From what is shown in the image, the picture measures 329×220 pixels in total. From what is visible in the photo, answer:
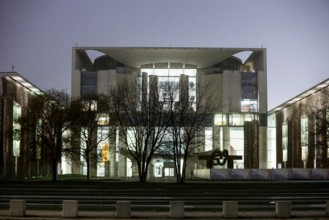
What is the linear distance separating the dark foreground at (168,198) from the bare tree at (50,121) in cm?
1321

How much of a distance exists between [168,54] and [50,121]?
148 ft

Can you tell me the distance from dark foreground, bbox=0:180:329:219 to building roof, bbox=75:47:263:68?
54.9 m

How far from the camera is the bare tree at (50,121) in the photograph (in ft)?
172

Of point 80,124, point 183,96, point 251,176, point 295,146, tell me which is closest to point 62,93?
point 80,124

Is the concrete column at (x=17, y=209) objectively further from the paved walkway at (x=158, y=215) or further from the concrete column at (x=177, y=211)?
the concrete column at (x=177, y=211)

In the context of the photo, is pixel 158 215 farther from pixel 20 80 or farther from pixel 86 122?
pixel 20 80

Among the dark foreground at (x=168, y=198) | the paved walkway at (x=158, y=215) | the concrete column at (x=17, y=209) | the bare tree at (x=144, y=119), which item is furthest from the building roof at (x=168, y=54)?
the concrete column at (x=17, y=209)

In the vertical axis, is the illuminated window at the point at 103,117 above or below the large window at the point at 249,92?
below

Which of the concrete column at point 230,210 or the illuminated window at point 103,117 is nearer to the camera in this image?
the concrete column at point 230,210

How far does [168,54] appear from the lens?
94625 mm

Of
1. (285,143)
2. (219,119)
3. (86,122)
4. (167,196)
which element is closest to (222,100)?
(219,119)

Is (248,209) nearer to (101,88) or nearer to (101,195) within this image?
(101,195)

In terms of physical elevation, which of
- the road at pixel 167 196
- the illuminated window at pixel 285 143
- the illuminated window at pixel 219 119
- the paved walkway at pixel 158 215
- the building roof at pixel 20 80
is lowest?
the paved walkway at pixel 158 215

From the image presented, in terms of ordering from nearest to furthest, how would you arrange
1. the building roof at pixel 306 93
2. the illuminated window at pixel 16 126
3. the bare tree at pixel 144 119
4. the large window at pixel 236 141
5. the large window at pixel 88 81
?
the bare tree at pixel 144 119, the illuminated window at pixel 16 126, the building roof at pixel 306 93, the large window at pixel 236 141, the large window at pixel 88 81
